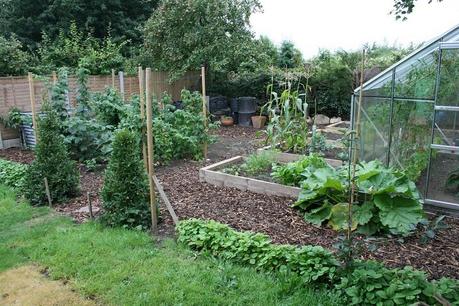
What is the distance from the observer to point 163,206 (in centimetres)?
542

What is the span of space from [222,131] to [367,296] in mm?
9830

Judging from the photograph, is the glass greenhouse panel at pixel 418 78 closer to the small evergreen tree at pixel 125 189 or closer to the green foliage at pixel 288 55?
the small evergreen tree at pixel 125 189

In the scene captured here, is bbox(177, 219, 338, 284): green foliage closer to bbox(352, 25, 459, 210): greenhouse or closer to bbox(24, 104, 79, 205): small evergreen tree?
bbox(352, 25, 459, 210): greenhouse

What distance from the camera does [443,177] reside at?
510 cm

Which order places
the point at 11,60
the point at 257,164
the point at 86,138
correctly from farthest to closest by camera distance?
1. the point at 11,60
2. the point at 86,138
3. the point at 257,164

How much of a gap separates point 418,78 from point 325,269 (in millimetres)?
3288

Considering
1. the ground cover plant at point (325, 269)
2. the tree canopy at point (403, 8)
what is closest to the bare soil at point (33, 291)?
the ground cover plant at point (325, 269)

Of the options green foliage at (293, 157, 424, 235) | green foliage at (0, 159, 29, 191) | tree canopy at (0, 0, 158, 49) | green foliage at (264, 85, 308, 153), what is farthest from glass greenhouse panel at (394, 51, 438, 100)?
tree canopy at (0, 0, 158, 49)

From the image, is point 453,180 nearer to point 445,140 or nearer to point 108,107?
point 445,140

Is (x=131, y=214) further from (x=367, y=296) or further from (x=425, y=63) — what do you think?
(x=425, y=63)

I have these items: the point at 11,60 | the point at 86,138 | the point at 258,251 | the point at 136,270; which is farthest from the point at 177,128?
the point at 11,60

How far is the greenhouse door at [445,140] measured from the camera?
16.2ft

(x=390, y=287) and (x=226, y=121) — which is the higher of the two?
(x=226, y=121)

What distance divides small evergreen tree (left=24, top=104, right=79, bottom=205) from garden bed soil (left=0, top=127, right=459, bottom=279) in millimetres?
311
